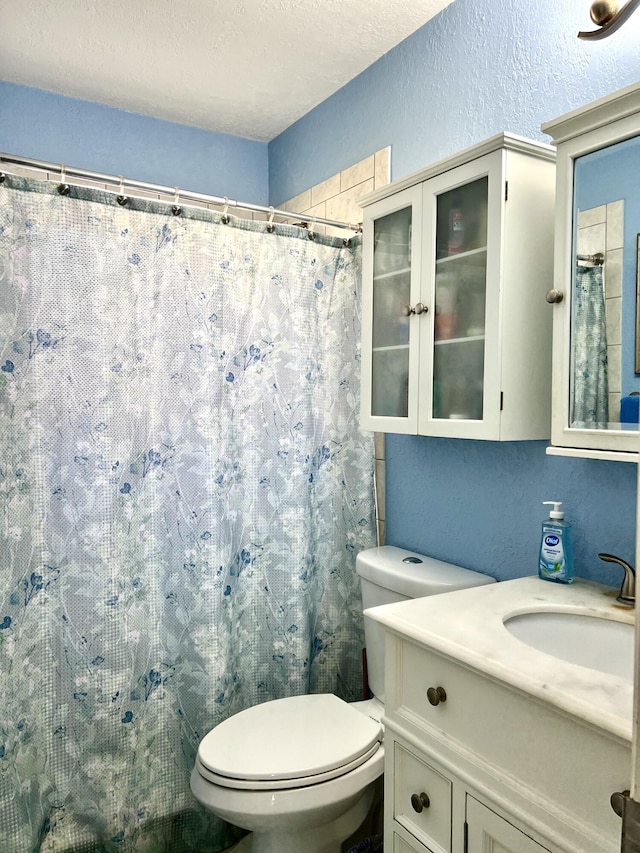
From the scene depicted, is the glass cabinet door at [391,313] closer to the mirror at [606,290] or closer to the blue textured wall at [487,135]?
the blue textured wall at [487,135]

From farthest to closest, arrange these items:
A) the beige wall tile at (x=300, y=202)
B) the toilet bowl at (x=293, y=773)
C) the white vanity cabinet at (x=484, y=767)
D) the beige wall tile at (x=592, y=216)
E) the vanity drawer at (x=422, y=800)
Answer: the beige wall tile at (x=300, y=202), the toilet bowl at (x=293, y=773), the beige wall tile at (x=592, y=216), the vanity drawer at (x=422, y=800), the white vanity cabinet at (x=484, y=767)

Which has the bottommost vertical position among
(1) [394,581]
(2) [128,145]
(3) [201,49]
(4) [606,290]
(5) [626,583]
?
(1) [394,581]

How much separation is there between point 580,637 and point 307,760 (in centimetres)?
70

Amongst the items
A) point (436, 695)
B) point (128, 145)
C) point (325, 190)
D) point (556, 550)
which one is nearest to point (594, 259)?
point (556, 550)

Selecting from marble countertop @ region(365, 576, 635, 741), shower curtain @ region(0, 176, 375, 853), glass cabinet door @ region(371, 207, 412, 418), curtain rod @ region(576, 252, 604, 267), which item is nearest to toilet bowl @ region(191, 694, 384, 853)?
shower curtain @ region(0, 176, 375, 853)

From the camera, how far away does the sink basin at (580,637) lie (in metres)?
1.26

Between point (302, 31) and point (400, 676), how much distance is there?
1.92m

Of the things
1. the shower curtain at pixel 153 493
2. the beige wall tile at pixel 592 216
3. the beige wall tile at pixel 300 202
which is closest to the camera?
the beige wall tile at pixel 592 216

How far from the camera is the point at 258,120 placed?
8.90 feet

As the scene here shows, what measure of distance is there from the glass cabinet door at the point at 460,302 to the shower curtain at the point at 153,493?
21.0 inches

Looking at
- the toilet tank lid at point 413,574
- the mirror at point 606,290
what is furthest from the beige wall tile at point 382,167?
the toilet tank lid at point 413,574

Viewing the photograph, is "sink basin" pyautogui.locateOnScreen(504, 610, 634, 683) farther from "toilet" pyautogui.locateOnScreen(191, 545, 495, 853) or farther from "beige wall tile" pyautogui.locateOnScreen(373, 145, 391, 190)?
"beige wall tile" pyautogui.locateOnScreen(373, 145, 391, 190)

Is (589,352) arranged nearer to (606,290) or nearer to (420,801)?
(606,290)

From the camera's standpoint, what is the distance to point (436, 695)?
47.1 inches
